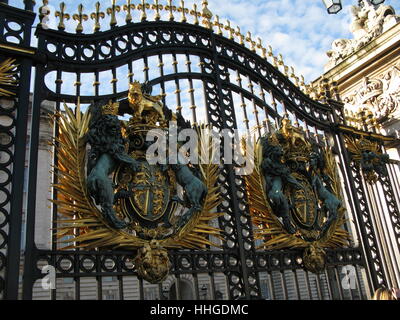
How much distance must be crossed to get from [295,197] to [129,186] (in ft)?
7.71

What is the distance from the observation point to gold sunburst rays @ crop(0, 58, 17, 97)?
13.4 ft

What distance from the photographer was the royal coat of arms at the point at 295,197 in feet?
17.1

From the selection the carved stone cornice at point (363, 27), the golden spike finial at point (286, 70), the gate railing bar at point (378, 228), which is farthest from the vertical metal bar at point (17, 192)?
the carved stone cornice at point (363, 27)

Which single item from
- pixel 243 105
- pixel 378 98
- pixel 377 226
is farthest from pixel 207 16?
pixel 377 226

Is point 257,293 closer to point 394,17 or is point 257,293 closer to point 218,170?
point 218,170

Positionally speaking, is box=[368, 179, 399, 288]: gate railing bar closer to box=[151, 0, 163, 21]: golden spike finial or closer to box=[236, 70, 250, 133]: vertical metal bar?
box=[236, 70, 250, 133]: vertical metal bar

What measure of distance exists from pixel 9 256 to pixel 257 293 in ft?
8.73

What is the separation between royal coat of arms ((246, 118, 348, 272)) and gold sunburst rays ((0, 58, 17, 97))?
114 inches

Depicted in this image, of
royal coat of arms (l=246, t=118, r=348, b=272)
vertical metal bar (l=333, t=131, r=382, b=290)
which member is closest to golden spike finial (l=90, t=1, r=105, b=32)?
royal coat of arms (l=246, t=118, r=348, b=272)

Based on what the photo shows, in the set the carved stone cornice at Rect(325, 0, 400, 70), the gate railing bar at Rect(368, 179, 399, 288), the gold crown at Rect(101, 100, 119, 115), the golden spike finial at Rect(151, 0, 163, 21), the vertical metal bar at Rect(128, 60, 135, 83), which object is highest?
the carved stone cornice at Rect(325, 0, 400, 70)

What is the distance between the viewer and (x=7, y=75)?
414 centimetres

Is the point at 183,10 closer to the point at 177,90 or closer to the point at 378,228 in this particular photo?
the point at 177,90

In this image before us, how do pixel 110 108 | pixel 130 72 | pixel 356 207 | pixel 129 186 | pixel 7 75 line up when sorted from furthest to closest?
pixel 356 207
pixel 130 72
pixel 110 108
pixel 129 186
pixel 7 75

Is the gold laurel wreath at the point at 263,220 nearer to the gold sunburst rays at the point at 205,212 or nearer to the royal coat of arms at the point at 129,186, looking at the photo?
the gold sunburst rays at the point at 205,212
